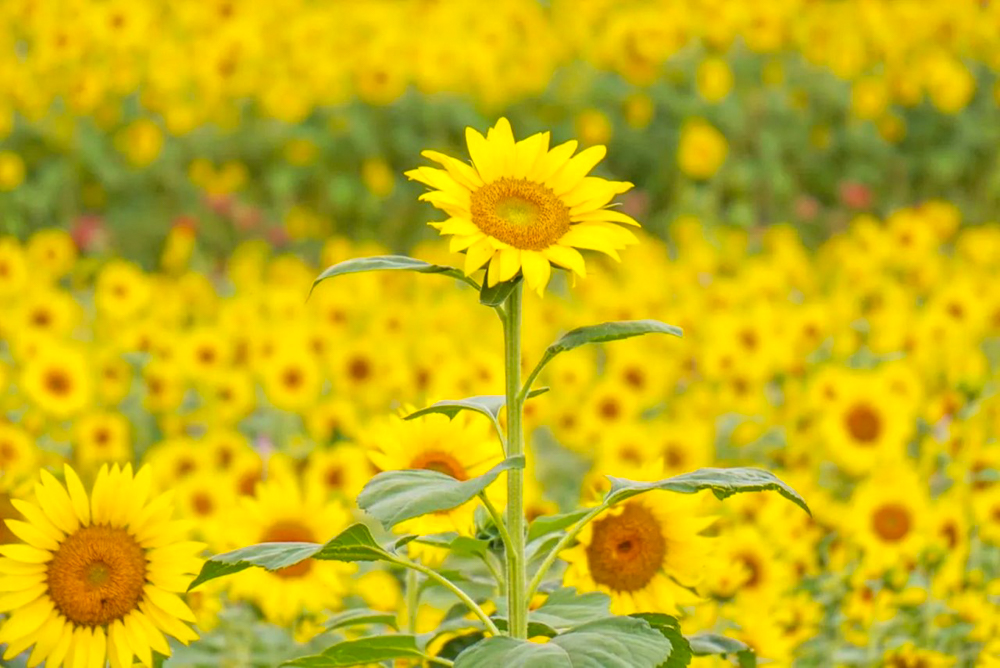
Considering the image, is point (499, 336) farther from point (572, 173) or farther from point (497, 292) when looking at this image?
point (497, 292)

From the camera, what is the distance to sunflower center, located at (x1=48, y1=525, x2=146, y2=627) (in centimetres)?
158

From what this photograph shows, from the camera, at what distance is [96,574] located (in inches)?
63.4

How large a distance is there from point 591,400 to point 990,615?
4.19 feet

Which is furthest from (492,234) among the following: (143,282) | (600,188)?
(143,282)

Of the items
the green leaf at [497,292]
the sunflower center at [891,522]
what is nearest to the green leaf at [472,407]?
the green leaf at [497,292]

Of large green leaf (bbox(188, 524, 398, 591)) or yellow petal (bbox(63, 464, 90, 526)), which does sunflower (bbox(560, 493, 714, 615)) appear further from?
yellow petal (bbox(63, 464, 90, 526))

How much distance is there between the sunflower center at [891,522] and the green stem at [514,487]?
44.9 inches

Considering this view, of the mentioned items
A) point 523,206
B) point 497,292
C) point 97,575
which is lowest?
point 97,575

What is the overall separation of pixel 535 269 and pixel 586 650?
348 millimetres

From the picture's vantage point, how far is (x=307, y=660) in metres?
1.58

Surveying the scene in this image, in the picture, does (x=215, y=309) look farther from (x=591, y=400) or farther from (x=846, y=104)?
(x=846, y=104)

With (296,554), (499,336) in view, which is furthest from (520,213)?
(499,336)

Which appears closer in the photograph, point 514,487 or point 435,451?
point 514,487

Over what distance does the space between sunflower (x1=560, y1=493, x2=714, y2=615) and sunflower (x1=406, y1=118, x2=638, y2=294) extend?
0.38 metres
